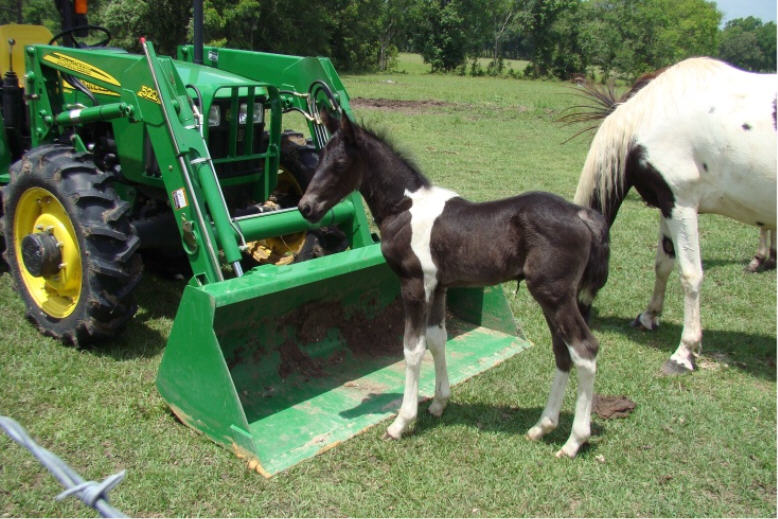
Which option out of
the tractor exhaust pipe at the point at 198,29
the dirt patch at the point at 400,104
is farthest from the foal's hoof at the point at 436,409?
the dirt patch at the point at 400,104

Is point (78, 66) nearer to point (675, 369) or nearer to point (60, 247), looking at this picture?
point (60, 247)

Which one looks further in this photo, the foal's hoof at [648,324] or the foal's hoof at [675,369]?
the foal's hoof at [648,324]

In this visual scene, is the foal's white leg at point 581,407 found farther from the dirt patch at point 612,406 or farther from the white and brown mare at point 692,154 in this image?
the white and brown mare at point 692,154

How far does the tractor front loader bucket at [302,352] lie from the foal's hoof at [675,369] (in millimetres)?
967

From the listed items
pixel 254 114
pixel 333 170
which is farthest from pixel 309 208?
pixel 254 114

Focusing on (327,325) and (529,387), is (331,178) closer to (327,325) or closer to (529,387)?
(327,325)

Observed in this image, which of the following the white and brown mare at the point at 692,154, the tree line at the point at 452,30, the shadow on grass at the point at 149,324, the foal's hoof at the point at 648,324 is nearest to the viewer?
the white and brown mare at the point at 692,154

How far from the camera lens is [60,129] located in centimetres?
513

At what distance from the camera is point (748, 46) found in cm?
7181

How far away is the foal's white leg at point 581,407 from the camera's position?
3301 mm

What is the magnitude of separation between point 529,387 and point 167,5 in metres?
26.5

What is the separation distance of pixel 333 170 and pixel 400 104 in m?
17.7

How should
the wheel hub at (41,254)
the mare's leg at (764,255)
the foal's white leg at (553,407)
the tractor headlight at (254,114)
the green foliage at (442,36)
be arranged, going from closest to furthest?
1. the foal's white leg at (553,407)
2. the wheel hub at (41,254)
3. the tractor headlight at (254,114)
4. the mare's leg at (764,255)
5. the green foliage at (442,36)

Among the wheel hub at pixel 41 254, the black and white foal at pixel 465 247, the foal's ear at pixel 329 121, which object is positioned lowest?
the wheel hub at pixel 41 254
